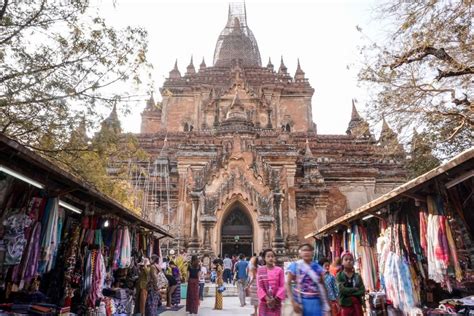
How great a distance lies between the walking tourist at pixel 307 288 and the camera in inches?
191

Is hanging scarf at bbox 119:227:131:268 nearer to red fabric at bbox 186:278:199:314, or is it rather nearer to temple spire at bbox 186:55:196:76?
red fabric at bbox 186:278:199:314

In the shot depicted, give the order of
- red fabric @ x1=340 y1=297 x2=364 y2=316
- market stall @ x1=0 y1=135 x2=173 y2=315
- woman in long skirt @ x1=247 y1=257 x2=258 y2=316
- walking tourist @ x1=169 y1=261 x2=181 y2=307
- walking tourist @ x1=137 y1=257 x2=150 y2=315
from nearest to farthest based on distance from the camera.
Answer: market stall @ x1=0 y1=135 x2=173 y2=315
red fabric @ x1=340 y1=297 x2=364 y2=316
woman in long skirt @ x1=247 y1=257 x2=258 y2=316
walking tourist @ x1=137 y1=257 x2=150 y2=315
walking tourist @ x1=169 y1=261 x2=181 y2=307

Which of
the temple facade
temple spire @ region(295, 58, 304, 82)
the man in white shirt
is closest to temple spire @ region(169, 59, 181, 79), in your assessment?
the temple facade

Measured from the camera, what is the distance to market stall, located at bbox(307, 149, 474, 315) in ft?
17.3

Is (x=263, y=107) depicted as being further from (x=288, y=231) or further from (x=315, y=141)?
(x=288, y=231)

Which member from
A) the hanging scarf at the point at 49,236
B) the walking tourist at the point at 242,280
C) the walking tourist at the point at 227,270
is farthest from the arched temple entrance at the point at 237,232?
the hanging scarf at the point at 49,236

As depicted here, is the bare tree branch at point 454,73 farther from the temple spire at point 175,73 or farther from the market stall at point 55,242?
the temple spire at point 175,73

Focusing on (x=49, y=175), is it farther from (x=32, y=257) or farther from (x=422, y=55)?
(x=422, y=55)

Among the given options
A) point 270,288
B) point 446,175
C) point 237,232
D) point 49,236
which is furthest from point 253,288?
point 237,232

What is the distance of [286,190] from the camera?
64.7 feet

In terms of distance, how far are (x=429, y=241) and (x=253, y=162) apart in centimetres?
1350

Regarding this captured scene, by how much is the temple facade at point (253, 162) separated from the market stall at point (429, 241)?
4.94 meters

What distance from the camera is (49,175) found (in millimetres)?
5609

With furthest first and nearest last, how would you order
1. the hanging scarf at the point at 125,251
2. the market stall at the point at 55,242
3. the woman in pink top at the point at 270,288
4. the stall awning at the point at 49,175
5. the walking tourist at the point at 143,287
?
the hanging scarf at the point at 125,251 < the walking tourist at the point at 143,287 < the woman in pink top at the point at 270,288 < the market stall at the point at 55,242 < the stall awning at the point at 49,175
